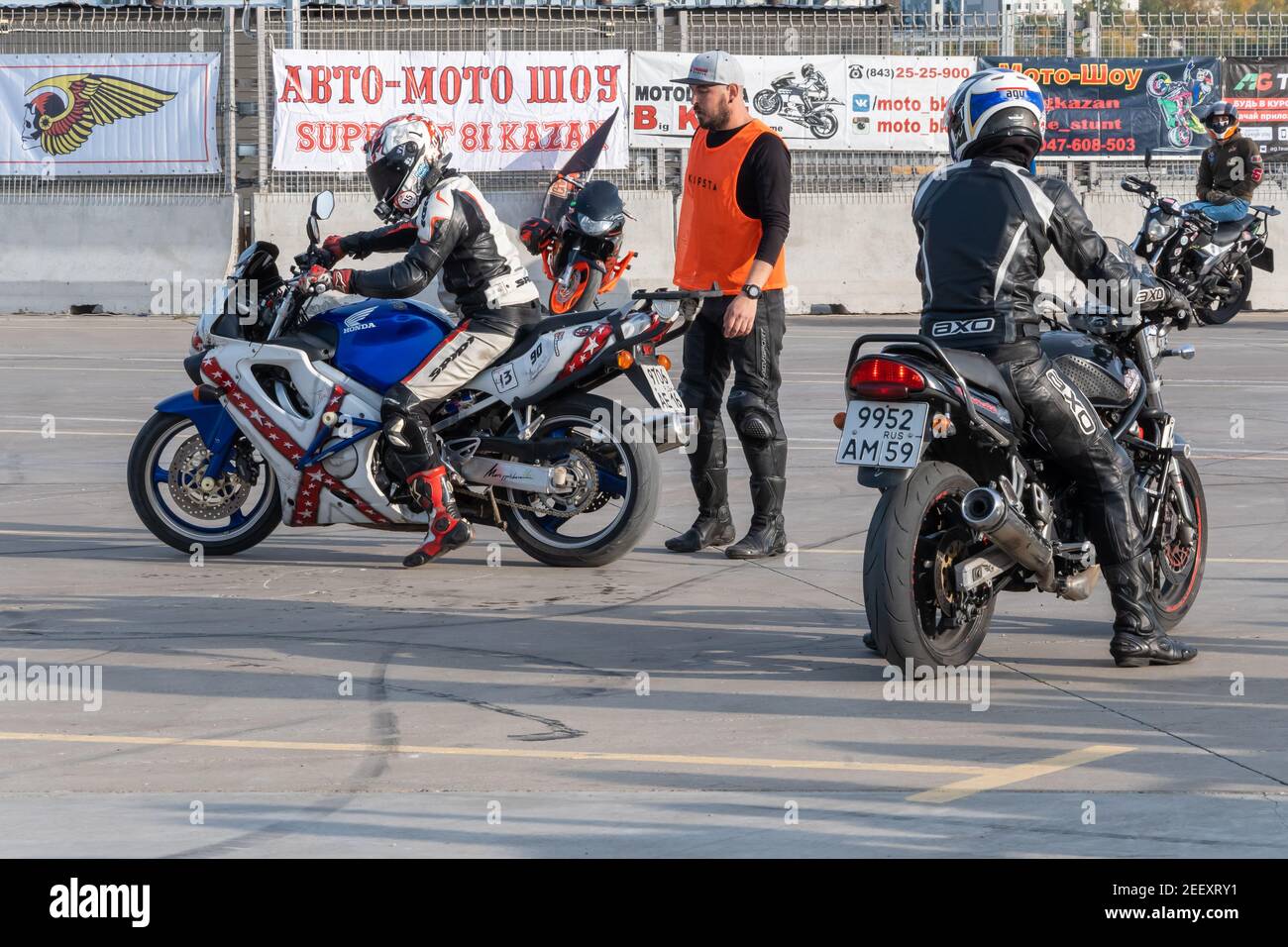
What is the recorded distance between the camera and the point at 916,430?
5918 millimetres

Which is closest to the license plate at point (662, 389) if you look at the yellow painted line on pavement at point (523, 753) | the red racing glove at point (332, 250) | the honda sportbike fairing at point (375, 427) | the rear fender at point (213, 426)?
the honda sportbike fairing at point (375, 427)

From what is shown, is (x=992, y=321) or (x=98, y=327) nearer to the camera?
(x=992, y=321)

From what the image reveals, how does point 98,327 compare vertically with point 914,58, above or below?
below

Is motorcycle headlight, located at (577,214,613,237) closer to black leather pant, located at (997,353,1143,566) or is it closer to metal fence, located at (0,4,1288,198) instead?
black leather pant, located at (997,353,1143,566)

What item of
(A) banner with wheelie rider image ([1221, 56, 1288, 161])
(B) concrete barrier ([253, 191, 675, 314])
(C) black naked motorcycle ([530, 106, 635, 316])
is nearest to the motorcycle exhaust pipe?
(C) black naked motorcycle ([530, 106, 635, 316])

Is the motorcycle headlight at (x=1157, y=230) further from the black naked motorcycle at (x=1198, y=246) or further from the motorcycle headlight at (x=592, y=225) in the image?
the motorcycle headlight at (x=592, y=225)

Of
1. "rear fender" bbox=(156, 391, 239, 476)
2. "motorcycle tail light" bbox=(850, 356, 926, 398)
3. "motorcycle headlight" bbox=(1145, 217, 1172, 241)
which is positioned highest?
"motorcycle headlight" bbox=(1145, 217, 1172, 241)

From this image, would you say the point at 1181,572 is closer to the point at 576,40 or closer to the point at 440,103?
the point at 440,103

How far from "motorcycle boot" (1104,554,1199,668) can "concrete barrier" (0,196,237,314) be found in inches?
675

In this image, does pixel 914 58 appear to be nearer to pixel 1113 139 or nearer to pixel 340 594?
pixel 1113 139

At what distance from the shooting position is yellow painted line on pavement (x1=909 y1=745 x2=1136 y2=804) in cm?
489

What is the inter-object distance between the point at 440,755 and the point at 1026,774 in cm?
158

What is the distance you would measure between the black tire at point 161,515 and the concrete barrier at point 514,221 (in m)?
13.6
